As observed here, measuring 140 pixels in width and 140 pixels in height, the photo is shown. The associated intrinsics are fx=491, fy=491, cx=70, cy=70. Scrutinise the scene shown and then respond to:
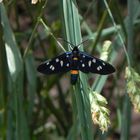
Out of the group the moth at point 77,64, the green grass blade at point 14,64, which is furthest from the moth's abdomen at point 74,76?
the green grass blade at point 14,64

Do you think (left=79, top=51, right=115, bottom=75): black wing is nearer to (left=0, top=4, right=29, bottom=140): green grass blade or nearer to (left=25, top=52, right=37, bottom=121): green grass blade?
(left=0, top=4, right=29, bottom=140): green grass blade

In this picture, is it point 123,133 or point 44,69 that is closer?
point 44,69

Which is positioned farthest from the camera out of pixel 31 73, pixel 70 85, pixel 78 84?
pixel 31 73

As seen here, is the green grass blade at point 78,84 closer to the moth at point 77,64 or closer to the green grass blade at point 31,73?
the moth at point 77,64

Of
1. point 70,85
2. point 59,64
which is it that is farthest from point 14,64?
point 59,64

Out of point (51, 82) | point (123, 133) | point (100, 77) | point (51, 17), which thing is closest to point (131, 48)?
point (100, 77)

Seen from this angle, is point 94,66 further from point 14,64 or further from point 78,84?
point 14,64

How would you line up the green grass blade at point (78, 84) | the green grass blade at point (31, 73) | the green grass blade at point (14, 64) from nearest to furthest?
the green grass blade at point (78, 84) → the green grass blade at point (14, 64) → the green grass blade at point (31, 73)

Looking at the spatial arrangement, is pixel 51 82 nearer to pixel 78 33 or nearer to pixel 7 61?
pixel 7 61
